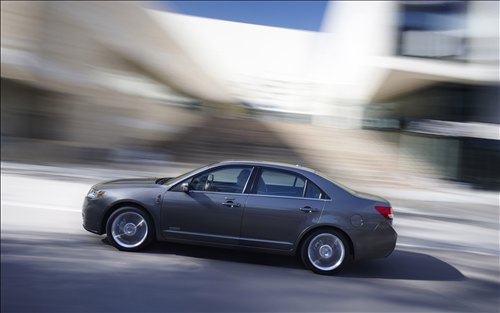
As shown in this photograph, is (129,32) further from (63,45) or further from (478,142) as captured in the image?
(478,142)

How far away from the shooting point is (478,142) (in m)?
16.1

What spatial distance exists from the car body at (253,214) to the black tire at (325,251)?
1 cm

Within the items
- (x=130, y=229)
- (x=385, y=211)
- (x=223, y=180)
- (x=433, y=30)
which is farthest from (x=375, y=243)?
(x=433, y=30)

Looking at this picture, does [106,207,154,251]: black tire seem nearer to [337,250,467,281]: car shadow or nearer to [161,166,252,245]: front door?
[161,166,252,245]: front door

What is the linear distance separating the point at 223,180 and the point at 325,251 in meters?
1.55

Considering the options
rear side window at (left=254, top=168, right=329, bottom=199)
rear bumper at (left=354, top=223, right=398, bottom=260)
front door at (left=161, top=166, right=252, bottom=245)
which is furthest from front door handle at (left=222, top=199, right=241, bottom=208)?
rear bumper at (left=354, top=223, right=398, bottom=260)

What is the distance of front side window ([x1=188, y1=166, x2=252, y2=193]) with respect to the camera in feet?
19.2

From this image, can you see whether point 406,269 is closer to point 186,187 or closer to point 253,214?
point 253,214

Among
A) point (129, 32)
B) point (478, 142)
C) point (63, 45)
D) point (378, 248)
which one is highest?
point (129, 32)

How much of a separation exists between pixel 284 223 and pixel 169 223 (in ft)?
4.70

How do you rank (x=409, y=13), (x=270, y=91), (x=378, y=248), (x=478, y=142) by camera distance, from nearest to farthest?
(x=378, y=248)
(x=478, y=142)
(x=409, y=13)
(x=270, y=91)

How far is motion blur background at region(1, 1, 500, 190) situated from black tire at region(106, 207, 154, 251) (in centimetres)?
889

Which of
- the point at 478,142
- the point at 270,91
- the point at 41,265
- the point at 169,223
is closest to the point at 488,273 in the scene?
the point at 169,223

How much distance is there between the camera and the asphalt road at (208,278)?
4.29 m
